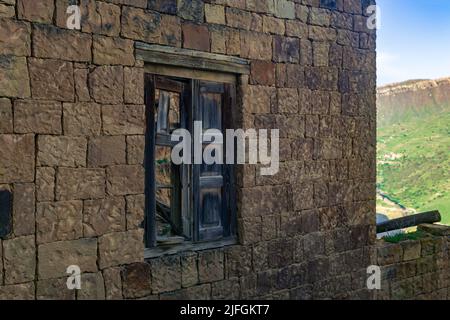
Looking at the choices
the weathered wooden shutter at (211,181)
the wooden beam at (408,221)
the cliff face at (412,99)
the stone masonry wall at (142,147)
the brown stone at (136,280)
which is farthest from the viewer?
the cliff face at (412,99)

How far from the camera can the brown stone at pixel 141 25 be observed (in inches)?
150

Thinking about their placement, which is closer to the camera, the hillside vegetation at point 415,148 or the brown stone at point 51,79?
the brown stone at point 51,79

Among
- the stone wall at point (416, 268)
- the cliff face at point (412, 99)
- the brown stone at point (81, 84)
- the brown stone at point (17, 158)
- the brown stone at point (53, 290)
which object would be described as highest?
the cliff face at point (412, 99)

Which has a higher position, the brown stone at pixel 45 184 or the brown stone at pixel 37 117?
the brown stone at pixel 37 117

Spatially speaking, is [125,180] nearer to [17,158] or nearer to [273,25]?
[17,158]

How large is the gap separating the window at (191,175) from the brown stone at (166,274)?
0.16 meters

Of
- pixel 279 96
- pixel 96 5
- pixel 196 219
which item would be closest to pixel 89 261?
pixel 196 219

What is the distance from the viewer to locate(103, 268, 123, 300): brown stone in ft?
12.2

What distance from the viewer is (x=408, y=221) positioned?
7.09 metres

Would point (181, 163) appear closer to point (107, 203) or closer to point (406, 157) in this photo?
point (107, 203)

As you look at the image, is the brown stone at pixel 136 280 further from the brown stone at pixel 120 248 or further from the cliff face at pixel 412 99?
the cliff face at pixel 412 99

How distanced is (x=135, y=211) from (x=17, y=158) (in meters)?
1.06

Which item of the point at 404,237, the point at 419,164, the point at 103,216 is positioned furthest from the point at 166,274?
the point at 419,164

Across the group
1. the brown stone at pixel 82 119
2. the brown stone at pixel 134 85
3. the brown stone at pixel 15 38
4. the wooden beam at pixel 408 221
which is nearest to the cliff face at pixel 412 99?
the wooden beam at pixel 408 221
